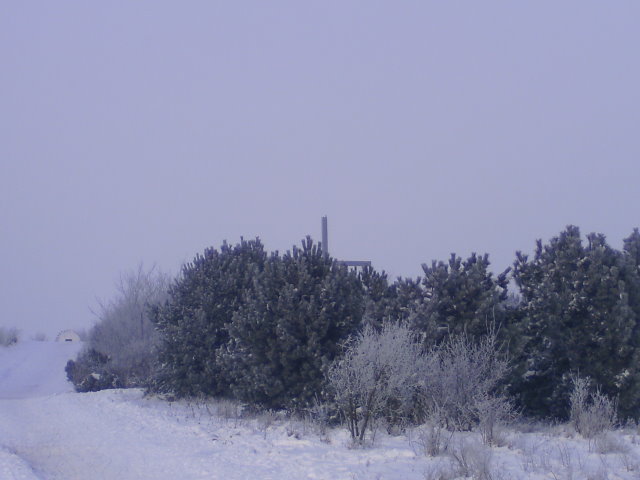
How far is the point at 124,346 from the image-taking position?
38375 mm

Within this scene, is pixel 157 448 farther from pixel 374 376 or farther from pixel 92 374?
pixel 92 374

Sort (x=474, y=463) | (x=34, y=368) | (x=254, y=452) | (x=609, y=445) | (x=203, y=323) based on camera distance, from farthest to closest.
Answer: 1. (x=34, y=368)
2. (x=203, y=323)
3. (x=254, y=452)
4. (x=609, y=445)
5. (x=474, y=463)

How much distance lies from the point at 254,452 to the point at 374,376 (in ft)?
9.11

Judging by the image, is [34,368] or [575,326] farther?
[34,368]

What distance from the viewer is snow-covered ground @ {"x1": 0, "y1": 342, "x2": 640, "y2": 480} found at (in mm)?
10461

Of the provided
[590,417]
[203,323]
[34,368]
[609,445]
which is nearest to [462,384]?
[590,417]

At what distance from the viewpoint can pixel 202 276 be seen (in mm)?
22141

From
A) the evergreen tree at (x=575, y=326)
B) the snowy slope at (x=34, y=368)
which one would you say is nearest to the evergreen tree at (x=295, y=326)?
the evergreen tree at (x=575, y=326)

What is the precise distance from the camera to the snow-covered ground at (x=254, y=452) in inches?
412

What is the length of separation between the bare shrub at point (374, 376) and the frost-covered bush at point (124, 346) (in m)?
11.8

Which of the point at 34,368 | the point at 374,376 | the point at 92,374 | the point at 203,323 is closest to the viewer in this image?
the point at 374,376

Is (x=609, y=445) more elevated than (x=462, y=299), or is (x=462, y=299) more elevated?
(x=462, y=299)

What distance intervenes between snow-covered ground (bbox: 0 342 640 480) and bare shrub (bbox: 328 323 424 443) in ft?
1.94

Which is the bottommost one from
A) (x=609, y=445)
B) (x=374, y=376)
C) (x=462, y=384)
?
(x=609, y=445)
